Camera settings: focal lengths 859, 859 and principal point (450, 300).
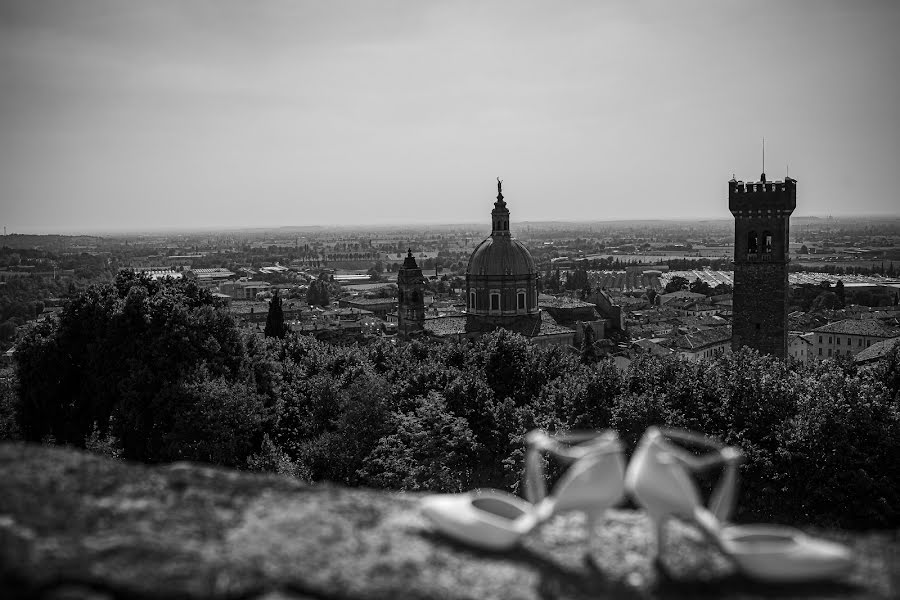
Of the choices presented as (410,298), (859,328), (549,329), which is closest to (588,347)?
(549,329)

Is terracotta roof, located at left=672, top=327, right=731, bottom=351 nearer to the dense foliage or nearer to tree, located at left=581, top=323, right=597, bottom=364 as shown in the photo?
tree, located at left=581, top=323, right=597, bottom=364

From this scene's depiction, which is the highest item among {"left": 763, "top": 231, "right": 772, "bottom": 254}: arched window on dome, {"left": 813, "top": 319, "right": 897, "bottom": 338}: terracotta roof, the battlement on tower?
the battlement on tower

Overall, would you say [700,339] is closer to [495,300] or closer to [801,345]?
[801,345]

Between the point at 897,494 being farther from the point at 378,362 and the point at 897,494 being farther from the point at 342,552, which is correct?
the point at 378,362

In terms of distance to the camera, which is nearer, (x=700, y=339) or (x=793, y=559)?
(x=793, y=559)

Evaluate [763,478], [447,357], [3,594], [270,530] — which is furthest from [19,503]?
[447,357]

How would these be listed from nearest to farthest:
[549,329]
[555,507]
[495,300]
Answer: [555,507]
[495,300]
[549,329]

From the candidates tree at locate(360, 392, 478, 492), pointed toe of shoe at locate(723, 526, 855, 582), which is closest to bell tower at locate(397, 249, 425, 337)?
tree at locate(360, 392, 478, 492)
